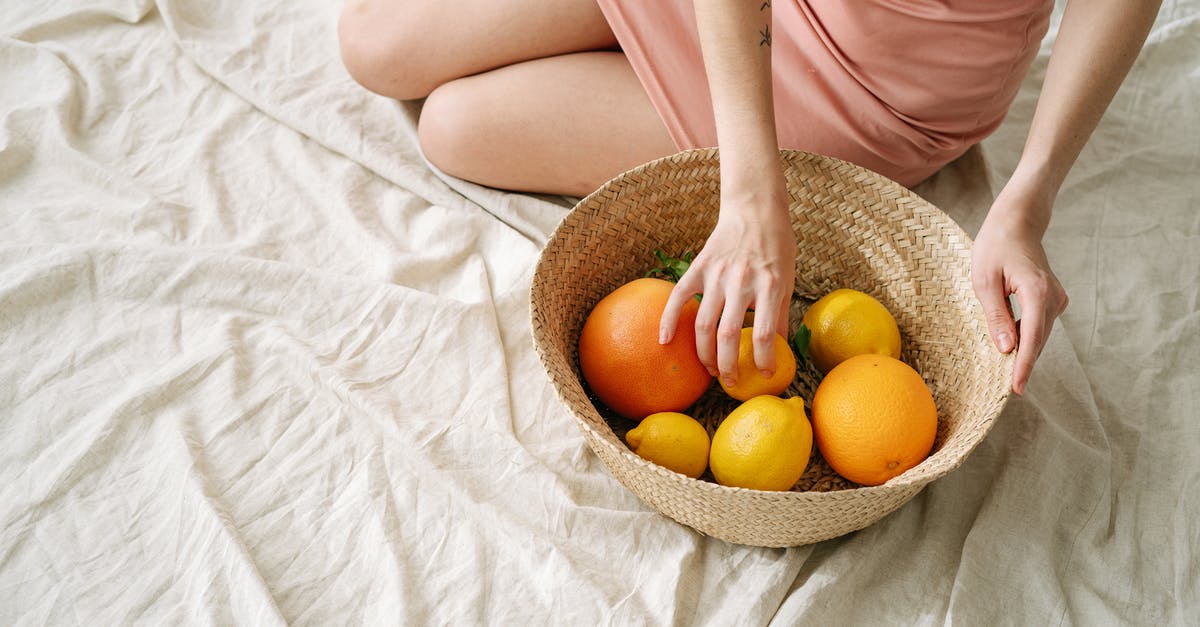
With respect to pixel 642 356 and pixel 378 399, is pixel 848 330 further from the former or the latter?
pixel 378 399

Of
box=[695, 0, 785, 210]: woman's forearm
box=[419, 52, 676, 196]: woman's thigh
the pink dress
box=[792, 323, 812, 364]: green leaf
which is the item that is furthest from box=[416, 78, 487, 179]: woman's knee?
box=[792, 323, 812, 364]: green leaf

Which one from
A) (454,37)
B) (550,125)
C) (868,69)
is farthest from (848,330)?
(454,37)

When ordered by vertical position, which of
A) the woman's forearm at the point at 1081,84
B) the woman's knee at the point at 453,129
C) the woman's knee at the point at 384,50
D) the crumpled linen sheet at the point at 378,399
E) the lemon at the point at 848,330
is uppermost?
the woman's forearm at the point at 1081,84

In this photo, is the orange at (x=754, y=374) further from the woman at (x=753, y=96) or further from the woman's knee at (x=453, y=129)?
the woman's knee at (x=453, y=129)

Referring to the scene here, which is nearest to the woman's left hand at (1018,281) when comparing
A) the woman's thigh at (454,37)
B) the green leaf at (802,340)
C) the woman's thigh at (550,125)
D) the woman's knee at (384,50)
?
the green leaf at (802,340)

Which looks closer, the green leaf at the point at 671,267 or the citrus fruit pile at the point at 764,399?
the citrus fruit pile at the point at 764,399

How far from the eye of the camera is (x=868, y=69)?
2.88ft

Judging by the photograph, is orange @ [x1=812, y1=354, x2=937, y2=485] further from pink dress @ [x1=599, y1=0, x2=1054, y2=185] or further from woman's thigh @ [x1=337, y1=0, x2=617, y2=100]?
woman's thigh @ [x1=337, y1=0, x2=617, y2=100]

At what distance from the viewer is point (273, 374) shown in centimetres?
85

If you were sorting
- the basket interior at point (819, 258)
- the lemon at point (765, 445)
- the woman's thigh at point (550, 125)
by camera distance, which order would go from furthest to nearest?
the woman's thigh at point (550, 125) < the basket interior at point (819, 258) < the lemon at point (765, 445)

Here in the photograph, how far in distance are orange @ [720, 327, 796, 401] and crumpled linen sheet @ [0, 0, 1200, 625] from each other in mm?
135

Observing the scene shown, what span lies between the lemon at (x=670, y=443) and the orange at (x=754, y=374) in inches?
2.1

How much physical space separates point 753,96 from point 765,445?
12.2 inches

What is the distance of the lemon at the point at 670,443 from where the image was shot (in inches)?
27.3
